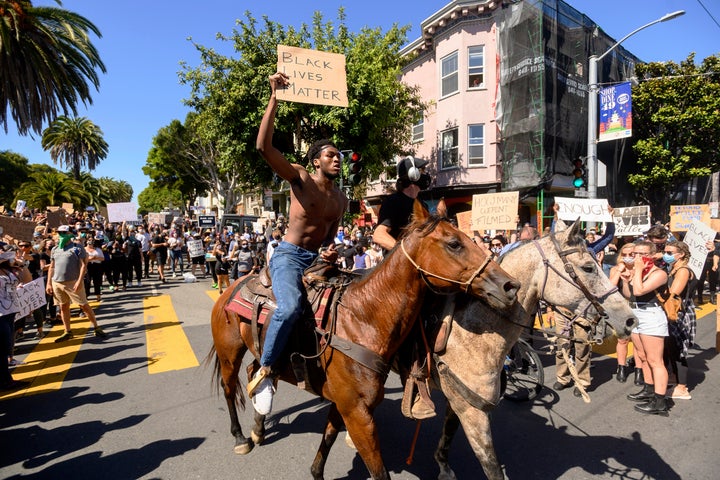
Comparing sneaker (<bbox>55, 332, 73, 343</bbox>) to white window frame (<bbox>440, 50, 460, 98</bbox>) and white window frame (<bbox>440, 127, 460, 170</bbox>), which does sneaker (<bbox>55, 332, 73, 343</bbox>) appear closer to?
white window frame (<bbox>440, 127, 460, 170</bbox>)

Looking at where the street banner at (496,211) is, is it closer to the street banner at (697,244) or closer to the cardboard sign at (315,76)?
the street banner at (697,244)

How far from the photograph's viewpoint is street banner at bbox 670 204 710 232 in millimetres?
10414

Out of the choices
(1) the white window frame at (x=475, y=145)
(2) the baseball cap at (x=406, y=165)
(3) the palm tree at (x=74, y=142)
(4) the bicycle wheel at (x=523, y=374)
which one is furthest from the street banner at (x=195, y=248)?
(3) the palm tree at (x=74, y=142)

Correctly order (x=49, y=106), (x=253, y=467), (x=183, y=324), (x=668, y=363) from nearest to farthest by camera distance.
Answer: (x=253, y=467), (x=668, y=363), (x=183, y=324), (x=49, y=106)

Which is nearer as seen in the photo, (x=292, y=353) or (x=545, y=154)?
(x=292, y=353)

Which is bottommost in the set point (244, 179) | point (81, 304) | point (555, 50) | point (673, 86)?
point (81, 304)

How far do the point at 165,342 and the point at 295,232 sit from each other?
5.67 m

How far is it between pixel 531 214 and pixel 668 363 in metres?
16.0

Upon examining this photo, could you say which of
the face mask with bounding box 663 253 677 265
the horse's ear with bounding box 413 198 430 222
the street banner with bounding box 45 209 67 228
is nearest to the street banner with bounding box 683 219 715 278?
the face mask with bounding box 663 253 677 265

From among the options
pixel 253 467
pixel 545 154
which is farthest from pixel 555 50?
pixel 253 467

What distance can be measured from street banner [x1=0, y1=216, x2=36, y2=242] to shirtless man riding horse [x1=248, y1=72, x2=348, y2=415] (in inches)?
328

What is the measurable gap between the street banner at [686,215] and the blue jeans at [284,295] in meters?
11.8

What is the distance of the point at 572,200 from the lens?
7.80 meters

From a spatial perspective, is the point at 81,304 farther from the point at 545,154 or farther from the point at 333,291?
the point at 545,154
